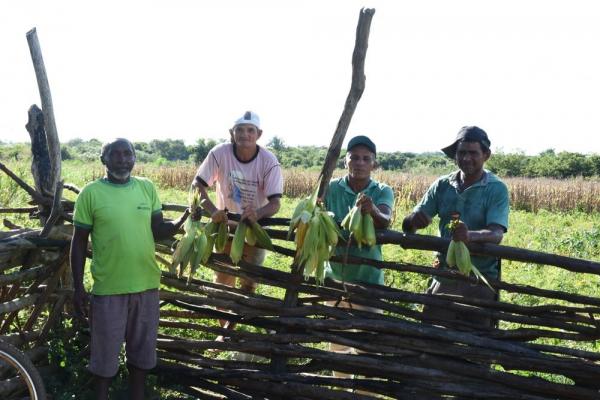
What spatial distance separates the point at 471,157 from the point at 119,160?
1.92 metres

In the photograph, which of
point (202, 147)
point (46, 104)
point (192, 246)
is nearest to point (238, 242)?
point (192, 246)

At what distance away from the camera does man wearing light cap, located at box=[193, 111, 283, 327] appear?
12.2 ft

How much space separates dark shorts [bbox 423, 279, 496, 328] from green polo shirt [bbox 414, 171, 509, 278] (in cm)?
14

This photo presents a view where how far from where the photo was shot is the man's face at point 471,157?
10.6 feet

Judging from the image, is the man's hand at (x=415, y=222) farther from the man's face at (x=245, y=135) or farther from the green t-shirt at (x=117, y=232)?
the green t-shirt at (x=117, y=232)

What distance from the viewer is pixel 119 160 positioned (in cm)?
285

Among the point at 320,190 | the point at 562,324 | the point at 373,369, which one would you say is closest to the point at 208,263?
the point at 320,190

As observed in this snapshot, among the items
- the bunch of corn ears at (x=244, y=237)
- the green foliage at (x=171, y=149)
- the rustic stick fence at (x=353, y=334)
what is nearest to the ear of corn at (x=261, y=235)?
the bunch of corn ears at (x=244, y=237)

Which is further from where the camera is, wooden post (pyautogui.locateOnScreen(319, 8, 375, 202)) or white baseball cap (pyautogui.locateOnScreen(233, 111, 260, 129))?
white baseball cap (pyautogui.locateOnScreen(233, 111, 260, 129))

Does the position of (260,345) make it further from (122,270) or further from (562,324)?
(562,324)

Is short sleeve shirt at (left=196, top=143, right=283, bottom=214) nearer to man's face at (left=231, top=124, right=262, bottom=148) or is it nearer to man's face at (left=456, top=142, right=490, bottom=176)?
man's face at (left=231, top=124, right=262, bottom=148)

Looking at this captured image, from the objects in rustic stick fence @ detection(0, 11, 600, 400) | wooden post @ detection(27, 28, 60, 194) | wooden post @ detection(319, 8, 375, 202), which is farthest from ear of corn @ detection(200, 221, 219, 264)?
wooden post @ detection(27, 28, 60, 194)

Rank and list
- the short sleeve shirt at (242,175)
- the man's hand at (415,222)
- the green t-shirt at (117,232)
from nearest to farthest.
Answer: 1. the green t-shirt at (117,232)
2. the man's hand at (415,222)
3. the short sleeve shirt at (242,175)

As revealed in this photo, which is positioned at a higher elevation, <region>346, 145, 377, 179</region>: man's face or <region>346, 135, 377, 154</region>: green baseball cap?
<region>346, 135, 377, 154</region>: green baseball cap
